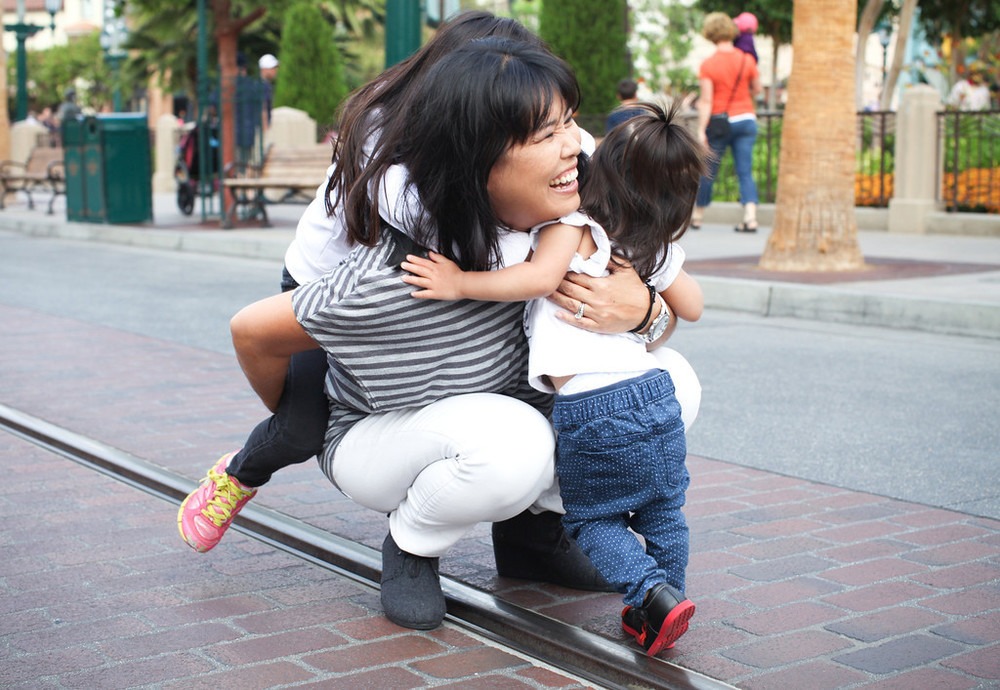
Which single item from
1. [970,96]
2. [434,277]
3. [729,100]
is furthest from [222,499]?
[970,96]

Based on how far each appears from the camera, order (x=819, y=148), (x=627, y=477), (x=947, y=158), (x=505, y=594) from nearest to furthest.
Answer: (x=627, y=477) < (x=505, y=594) < (x=819, y=148) < (x=947, y=158)

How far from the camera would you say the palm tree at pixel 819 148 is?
9086mm

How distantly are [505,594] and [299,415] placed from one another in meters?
0.66

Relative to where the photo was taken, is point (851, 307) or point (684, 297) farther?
point (851, 307)

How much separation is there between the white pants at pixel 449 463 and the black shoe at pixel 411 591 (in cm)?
6

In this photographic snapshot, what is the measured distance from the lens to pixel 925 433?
15.8 ft

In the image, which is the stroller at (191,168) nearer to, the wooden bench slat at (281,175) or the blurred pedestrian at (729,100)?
the wooden bench slat at (281,175)

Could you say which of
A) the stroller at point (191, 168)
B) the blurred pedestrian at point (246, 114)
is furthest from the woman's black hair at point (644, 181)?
the stroller at point (191, 168)

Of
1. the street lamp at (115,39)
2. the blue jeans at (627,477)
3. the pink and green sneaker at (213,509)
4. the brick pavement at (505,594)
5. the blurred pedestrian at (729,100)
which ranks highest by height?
the street lamp at (115,39)

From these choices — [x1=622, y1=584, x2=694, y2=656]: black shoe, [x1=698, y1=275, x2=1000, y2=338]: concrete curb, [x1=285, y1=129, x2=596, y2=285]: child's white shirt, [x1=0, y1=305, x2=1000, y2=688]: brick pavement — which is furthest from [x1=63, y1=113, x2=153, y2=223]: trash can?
[x1=622, y1=584, x2=694, y2=656]: black shoe

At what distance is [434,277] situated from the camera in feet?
8.45

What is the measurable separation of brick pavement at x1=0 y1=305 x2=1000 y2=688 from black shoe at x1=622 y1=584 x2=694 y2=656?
3.6 inches

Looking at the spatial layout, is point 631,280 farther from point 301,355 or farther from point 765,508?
point 765,508

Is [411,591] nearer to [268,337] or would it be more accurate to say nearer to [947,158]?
[268,337]
